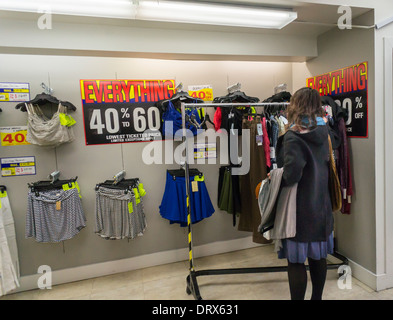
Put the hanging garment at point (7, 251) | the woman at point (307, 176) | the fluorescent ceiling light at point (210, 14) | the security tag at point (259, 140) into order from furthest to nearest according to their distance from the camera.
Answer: the security tag at point (259, 140)
the hanging garment at point (7, 251)
the fluorescent ceiling light at point (210, 14)
the woman at point (307, 176)

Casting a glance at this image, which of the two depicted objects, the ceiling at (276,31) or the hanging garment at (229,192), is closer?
the ceiling at (276,31)

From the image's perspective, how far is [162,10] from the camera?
2.07m

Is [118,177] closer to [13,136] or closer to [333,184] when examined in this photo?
[13,136]

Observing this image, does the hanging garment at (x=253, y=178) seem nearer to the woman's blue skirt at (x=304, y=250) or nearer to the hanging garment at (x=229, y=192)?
the hanging garment at (x=229, y=192)

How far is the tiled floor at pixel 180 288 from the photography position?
8.00ft

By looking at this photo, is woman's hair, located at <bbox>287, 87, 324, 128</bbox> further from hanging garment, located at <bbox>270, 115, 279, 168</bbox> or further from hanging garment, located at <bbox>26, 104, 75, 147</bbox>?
Result: hanging garment, located at <bbox>26, 104, 75, 147</bbox>

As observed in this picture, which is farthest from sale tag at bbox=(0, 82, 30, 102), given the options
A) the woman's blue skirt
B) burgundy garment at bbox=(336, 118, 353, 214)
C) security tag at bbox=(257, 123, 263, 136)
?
burgundy garment at bbox=(336, 118, 353, 214)

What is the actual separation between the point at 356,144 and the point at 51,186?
10.1ft

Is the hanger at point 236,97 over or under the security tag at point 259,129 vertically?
over

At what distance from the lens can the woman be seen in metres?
1.62

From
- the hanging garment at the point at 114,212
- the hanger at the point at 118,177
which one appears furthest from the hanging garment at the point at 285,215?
the hanger at the point at 118,177

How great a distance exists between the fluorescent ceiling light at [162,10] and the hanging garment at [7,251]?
5.80 ft
